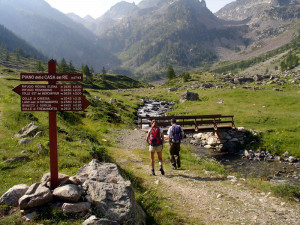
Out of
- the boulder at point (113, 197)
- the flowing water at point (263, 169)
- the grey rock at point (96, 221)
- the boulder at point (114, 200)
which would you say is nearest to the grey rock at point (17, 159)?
the boulder at point (113, 197)

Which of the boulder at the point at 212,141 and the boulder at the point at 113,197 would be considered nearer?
the boulder at the point at 113,197

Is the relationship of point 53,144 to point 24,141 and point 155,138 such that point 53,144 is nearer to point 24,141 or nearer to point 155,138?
point 155,138

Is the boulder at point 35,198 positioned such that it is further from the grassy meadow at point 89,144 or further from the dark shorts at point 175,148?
the dark shorts at point 175,148

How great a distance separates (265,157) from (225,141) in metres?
5.19

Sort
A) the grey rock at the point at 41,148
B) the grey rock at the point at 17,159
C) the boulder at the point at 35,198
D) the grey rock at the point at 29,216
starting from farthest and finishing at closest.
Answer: the grey rock at the point at 41,148 < the grey rock at the point at 17,159 < the boulder at the point at 35,198 < the grey rock at the point at 29,216

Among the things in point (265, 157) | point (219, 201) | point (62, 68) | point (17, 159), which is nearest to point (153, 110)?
point (265, 157)

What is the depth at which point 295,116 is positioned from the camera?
33938mm

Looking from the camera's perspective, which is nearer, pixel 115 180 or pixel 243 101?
pixel 115 180

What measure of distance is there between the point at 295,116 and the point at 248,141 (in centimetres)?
1269

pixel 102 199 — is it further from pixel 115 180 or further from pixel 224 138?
pixel 224 138

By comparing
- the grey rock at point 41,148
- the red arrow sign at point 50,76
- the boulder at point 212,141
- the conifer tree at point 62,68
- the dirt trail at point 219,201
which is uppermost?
the conifer tree at point 62,68

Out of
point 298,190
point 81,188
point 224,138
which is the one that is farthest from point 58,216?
point 224,138

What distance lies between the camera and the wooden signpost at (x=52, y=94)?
25.0ft

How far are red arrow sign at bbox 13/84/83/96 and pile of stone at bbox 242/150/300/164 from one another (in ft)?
72.5
